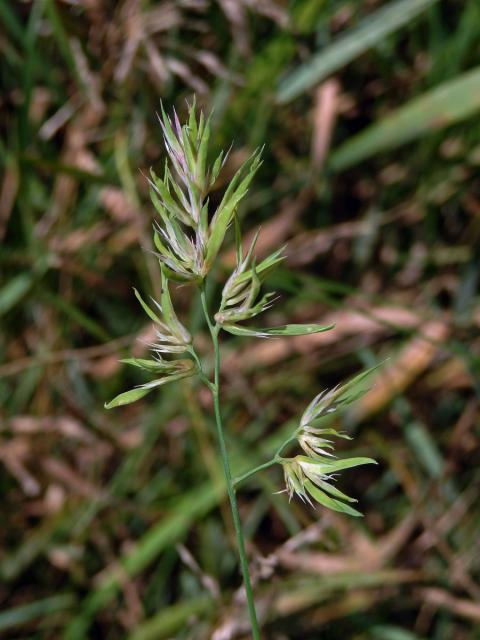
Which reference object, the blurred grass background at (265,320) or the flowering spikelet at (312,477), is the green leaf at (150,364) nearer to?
the flowering spikelet at (312,477)

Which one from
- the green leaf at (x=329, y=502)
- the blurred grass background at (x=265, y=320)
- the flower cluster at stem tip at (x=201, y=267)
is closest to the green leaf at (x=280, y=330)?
the flower cluster at stem tip at (x=201, y=267)

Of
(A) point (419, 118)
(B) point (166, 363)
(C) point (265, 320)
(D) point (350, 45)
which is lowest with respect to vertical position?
(C) point (265, 320)

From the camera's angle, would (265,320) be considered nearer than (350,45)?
No

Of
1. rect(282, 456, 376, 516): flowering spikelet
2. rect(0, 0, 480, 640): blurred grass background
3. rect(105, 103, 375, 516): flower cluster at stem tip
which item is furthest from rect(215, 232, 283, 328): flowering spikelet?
rect(0, 0, 480, 640): blurred grass background

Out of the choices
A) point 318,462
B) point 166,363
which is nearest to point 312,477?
point 318,462

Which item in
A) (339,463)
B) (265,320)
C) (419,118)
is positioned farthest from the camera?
(265,320)

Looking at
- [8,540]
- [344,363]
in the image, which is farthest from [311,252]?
[8,540]

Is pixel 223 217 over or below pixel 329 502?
over

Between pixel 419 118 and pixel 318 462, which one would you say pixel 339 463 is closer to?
pixel 318 462
